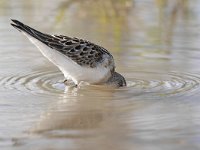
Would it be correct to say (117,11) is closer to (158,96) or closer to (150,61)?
(150,61)

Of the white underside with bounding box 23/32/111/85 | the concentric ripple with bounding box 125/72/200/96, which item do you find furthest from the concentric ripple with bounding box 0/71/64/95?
the concentric ripple with bounding box 125/72/200/96

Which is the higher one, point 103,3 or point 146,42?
point 103,3

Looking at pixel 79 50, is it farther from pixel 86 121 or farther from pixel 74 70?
pixel 86 121

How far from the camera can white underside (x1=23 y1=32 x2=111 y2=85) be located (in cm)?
829

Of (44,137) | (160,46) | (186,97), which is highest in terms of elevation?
(160,46)

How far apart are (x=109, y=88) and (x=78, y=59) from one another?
0.53 metres

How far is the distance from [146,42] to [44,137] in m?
4.67

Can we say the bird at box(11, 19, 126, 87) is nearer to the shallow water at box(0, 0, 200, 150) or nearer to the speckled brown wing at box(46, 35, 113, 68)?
the speckled brown wing at box(46, 35, 113, 68)

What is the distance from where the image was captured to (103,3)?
12922mm

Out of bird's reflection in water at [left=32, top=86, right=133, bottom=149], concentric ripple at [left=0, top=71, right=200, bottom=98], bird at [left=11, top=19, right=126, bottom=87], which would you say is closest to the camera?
bird's reflection in water at [left=32, top=86, right=133, bottom=149]

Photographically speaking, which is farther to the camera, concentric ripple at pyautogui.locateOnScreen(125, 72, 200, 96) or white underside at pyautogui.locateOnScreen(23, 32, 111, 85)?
white underside at pyautogui.locateOnScreen(23, 32, 111, 85)

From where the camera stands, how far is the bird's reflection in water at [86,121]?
605cm

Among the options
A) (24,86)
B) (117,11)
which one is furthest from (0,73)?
(117,11)

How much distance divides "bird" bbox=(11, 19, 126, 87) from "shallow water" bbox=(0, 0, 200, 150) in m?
0.18
